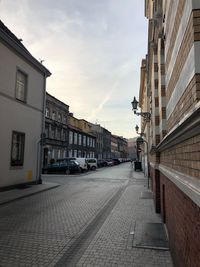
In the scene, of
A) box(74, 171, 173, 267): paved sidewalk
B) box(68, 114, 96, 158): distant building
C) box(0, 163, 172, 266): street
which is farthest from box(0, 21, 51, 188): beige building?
box(68, 114, 96, 158): distant building

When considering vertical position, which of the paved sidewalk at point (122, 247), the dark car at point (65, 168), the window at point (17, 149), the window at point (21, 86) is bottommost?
the paved sidewalk at point (122, 247)

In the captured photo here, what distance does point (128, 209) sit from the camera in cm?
997

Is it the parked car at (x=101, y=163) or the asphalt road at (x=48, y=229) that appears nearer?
the asphalt road at (x=48, y=229)

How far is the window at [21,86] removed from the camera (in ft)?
52.1

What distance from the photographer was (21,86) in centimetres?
1634

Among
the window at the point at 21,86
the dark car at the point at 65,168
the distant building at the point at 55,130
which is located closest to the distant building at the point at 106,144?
the distant building at the point at 55,130

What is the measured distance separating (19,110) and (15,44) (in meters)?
3.66

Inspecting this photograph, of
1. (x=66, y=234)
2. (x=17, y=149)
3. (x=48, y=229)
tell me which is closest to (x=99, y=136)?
(x=17, y=149)

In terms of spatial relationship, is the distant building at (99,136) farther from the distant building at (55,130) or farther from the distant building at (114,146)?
the distant building at (55,130)

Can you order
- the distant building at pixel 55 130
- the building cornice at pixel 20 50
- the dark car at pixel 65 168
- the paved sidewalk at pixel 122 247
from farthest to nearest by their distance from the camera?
the distant building at pixel 55 130 < the dark car at pixel 65 168 < the building cornice at pixel 20 50 < the paved sidewalk at pixel 122 247

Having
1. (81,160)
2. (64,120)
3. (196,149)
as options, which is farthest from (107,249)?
(64,120)

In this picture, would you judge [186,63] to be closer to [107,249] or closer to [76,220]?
[107,249]

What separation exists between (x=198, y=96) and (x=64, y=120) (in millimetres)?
42636

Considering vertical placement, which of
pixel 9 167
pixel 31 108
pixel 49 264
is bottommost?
pixel 49 264
